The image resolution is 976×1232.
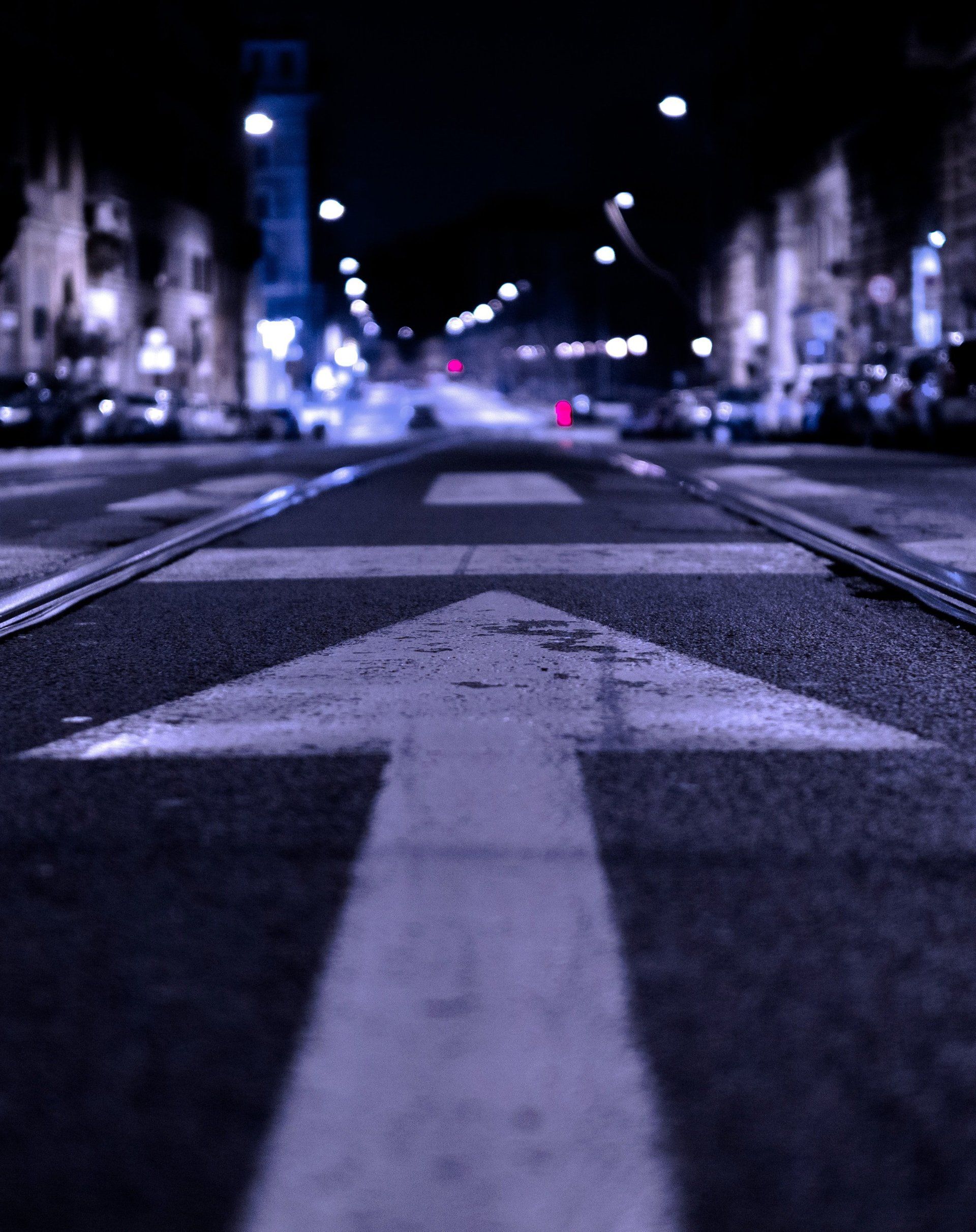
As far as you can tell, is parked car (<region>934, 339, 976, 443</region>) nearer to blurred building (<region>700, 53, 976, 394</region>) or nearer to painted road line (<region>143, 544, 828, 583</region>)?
blurred building (<region>700, 53, 976, 394</region>)

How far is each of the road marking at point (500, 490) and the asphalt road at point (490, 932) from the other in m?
8.33

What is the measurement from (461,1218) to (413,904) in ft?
3.89

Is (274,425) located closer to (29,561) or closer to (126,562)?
(29,561)

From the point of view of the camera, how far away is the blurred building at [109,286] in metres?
51.9

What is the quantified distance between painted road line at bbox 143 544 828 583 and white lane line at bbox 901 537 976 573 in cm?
66

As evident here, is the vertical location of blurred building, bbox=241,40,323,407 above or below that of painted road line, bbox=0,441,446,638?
above

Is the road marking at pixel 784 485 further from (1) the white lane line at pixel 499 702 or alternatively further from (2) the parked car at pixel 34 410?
(2) the parked car at pixel 34 410

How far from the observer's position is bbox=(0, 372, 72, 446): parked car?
37062mm

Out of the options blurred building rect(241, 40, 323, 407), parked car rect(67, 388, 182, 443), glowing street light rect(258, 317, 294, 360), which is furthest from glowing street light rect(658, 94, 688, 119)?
blurred building rect(241, 40, 323, 407)

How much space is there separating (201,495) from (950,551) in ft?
26.3

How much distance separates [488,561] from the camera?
970 cm

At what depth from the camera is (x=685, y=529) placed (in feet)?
39.5

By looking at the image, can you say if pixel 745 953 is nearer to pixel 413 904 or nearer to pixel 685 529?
pixel 413 904

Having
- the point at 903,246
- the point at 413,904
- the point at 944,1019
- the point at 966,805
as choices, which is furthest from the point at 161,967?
the point at 903,246
